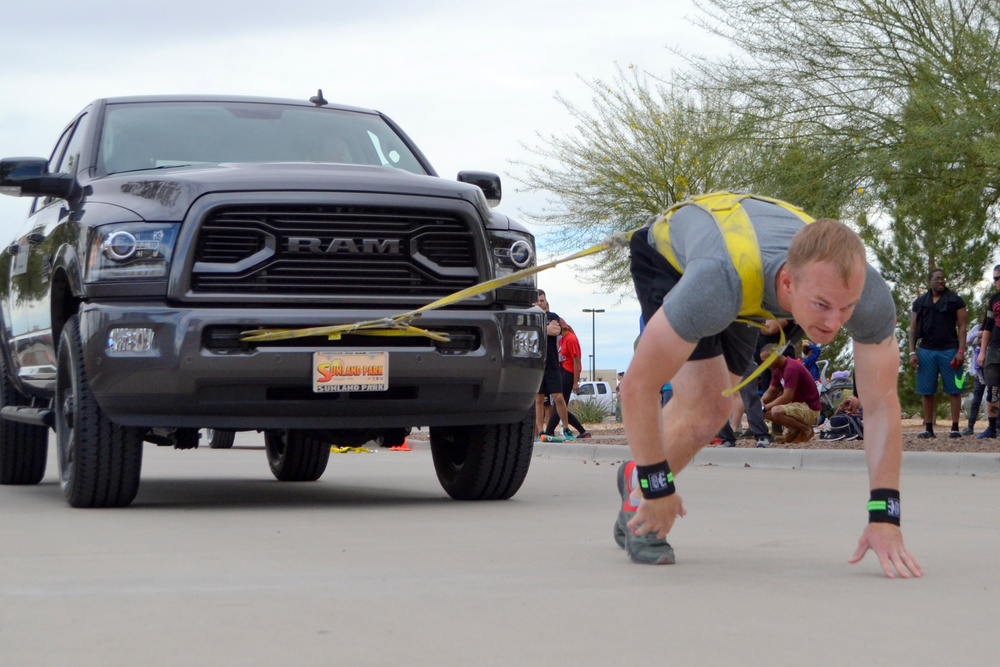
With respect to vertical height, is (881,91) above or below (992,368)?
above

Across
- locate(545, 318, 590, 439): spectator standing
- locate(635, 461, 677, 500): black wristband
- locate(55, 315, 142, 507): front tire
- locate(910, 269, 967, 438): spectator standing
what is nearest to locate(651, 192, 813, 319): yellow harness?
locate(635, 461, 677, 500): black wristband

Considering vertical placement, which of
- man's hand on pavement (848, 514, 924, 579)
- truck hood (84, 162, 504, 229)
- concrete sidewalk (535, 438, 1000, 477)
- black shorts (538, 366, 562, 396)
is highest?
truck hood (84, 162, 504, 229)

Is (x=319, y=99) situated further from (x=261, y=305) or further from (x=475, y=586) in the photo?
(x=475, y=586)

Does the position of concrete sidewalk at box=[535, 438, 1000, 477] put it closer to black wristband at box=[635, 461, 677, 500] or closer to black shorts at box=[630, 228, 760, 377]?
black shorts at box=[630, 228, 760, 377]

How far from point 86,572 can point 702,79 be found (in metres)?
12.7

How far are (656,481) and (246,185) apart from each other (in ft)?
10.1

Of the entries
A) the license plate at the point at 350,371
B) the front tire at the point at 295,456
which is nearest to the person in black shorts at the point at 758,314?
the license plate at the point at 350,371

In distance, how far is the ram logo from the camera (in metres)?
7.20

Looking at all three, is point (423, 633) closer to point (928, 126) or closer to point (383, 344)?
point (383, 344)

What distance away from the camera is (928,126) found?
14070 mm

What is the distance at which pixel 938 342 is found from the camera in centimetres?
1537

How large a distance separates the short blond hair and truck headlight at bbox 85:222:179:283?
3.42m

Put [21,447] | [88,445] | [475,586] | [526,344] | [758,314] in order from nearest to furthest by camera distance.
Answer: [475,586] < [758,314] < [88,445] < [526,344] < [21,447]

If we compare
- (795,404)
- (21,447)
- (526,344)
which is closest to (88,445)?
(526,344)
